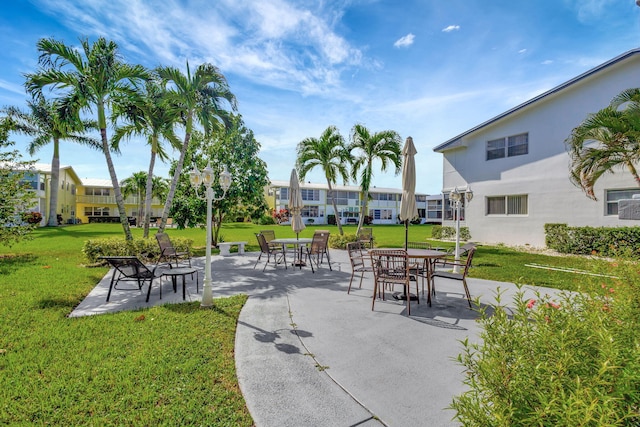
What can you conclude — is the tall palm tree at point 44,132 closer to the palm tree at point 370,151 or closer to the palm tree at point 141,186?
the palm tree at point 141,186

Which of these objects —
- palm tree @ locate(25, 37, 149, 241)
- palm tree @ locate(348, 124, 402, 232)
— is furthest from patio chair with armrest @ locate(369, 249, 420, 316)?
palm tree @ locate(25, 37, 149, 241)

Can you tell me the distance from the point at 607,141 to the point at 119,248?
1612 cm

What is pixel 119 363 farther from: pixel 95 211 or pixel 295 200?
pixel 95 211

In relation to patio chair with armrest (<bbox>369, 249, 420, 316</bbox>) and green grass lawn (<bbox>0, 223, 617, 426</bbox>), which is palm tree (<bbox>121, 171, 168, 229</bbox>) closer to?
green grass lawn (<bbox>0, 223, 617, 426</bbox>)

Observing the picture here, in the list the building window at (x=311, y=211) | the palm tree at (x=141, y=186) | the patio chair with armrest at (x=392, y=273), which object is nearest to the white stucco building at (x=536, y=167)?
the patio chair with armrest at (x=392, y=273)

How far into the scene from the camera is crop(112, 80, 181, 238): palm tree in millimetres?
11672

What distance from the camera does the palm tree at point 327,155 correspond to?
16.3 metres

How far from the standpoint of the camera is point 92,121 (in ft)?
85.4

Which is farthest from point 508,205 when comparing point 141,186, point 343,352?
point 141,186

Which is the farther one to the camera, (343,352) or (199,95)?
(199,95)

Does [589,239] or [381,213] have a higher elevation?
[381,213]

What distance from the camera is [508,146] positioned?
17047mm

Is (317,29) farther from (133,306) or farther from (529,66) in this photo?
(133,306)

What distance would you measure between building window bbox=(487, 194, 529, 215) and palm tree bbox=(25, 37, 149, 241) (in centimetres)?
1780
